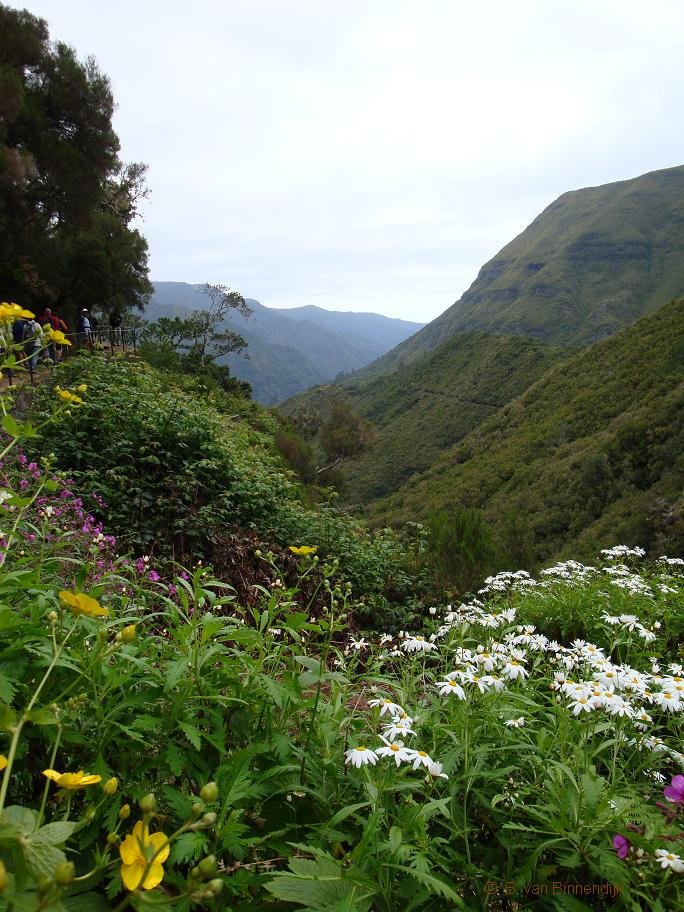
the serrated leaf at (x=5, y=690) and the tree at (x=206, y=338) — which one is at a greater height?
the tree at (x=206, y=338)

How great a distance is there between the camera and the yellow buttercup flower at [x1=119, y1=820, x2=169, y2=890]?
71 centimetres

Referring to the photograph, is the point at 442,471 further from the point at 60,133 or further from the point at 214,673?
the point at 214,673

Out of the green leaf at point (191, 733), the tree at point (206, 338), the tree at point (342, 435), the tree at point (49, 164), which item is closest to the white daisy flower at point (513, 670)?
the green leaf at point (191, 733)

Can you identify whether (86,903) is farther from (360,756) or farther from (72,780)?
(360,756)

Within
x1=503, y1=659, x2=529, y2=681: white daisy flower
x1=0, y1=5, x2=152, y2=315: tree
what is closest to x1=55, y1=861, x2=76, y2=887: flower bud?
x1=503, y1=659, x2=529, y2=681: white daisy flower

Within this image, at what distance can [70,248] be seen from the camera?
17.4m

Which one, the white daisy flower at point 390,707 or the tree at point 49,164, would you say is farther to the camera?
the tree at point 49,164

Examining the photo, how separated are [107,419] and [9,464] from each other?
147 cm

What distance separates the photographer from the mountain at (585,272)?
325ft

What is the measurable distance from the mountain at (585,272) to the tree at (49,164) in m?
84.4

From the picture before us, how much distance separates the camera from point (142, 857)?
0.75m

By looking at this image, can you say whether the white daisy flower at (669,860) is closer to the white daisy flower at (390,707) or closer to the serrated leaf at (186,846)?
the white daisy flower at (390,707)

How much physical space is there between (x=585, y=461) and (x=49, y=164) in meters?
24.0

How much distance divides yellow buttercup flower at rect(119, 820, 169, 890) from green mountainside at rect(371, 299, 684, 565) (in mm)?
11143
